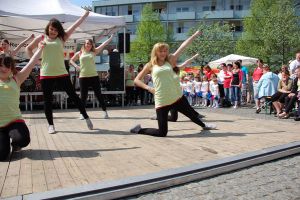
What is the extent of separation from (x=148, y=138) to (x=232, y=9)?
2509 inches

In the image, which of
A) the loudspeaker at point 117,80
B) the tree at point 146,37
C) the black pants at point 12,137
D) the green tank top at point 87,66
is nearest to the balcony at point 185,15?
the tree at point 146,37

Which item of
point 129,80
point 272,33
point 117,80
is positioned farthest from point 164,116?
point 272,33

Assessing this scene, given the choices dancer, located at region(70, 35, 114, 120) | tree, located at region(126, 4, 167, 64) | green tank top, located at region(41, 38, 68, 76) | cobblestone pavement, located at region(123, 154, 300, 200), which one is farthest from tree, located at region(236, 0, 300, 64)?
cobblestone pavement, located at region(123, 154, 300, 200)

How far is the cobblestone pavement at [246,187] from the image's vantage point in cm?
388

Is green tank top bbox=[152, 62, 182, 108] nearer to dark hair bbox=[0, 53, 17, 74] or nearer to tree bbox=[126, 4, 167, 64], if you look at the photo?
dark hair bbox=[0, 53, 17, 74]

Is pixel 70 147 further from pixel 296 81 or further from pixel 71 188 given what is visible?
pixel 296 81

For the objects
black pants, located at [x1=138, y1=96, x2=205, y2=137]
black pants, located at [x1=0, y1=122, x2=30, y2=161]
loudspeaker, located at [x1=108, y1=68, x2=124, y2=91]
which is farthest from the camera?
loudspeaker, located at [x1=108, y1=68, x2=124, y2=91]

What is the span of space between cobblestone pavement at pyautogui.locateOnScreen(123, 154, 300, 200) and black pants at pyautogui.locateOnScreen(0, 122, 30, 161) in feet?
6.61

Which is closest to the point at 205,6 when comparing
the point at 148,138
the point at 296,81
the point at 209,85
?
the point at 209,85

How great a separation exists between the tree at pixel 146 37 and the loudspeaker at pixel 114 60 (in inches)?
1685

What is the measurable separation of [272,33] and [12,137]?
3994 centimetres

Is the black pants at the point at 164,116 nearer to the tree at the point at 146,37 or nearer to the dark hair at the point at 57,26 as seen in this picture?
the dark hair at the point at 57,26

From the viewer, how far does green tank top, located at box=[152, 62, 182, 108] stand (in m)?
6.89

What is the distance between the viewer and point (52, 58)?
7.19m
